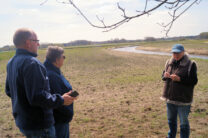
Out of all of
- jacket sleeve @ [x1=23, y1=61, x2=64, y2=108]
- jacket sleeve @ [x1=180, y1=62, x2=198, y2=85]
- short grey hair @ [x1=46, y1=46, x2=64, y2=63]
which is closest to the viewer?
jacket sleeve @ [x1=23, y1=61, x2=64, y2=108]

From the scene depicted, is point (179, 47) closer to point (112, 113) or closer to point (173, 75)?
point (173, 75)

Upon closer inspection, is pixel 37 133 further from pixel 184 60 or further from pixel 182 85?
pixel 184 60

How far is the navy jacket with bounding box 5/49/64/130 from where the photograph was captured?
5.64 ft

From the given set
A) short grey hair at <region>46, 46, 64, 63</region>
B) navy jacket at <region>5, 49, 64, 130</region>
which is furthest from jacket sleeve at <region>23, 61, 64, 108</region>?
short grey hair at <region>46, 46, 64, 63</region>

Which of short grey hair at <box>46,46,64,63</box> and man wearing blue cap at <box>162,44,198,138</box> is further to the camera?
man wearing blue cap at <box>162,44,198,138</box>

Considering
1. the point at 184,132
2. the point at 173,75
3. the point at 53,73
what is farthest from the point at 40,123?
the point at 184,132

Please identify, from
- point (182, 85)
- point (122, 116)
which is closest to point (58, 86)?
point (182, 85)

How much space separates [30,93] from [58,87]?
1.81 ft

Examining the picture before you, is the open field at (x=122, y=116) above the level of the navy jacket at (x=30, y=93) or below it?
below

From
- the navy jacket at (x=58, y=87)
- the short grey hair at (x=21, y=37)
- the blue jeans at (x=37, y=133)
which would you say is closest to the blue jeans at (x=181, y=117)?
the navy jacket at (x=58, y=87)

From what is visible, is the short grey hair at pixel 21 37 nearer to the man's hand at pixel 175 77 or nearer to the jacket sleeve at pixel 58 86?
the jacket sleeve at pixel 58 86

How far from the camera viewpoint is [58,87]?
226 cm

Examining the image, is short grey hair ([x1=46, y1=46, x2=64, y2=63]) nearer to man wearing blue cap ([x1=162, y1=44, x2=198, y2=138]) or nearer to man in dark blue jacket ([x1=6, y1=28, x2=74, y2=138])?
man in dark blue jacket ([x1=6, y1=28, x2=74, y2=138])

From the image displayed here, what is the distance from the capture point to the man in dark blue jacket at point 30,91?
5.65 ft
